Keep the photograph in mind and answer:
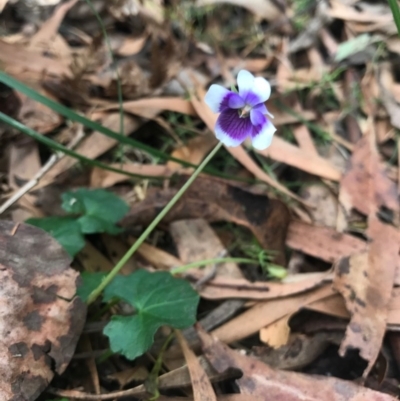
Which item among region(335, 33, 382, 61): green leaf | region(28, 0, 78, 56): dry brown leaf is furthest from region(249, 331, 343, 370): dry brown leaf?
region(28, 0, 78, 56): dry brown leaf

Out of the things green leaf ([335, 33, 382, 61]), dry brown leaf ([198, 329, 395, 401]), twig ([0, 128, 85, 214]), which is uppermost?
green leaf ([335, 33, 382, 61])

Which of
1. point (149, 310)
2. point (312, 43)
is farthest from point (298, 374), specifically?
point (312, 43)

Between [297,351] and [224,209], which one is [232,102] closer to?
[224,209]

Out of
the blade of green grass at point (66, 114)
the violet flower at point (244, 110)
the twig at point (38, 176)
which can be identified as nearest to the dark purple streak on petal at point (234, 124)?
the violet flower at point (244, 110)

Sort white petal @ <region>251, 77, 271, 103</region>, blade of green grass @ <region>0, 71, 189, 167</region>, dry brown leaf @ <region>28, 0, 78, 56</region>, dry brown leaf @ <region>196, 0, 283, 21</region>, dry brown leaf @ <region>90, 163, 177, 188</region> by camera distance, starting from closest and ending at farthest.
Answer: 1. white petal @ <region>251, 77, 271, 103</region>
2. blade of green grass @ <region>0, 71, 189, 167</region>
3. dry brown leaf @ <region>90, 163, 177, 188</region>
4. dry brown leaf @ <region>28, 0, 78, 56</region>
5. dry brown leaf @ <region>196, 0, 283, 21</region>

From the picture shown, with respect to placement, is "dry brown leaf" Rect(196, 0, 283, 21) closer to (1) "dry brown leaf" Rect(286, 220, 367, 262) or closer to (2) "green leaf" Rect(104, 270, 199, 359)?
(1) "dry brown leaf" Rect(286, 220, 367, 262)

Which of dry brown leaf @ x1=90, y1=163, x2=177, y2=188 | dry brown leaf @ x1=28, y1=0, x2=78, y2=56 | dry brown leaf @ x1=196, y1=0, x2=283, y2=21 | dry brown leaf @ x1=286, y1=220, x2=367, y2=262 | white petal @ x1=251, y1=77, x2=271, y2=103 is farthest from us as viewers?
dry brown leaf @ x1=196, y1=0, x2=283, y2=21
